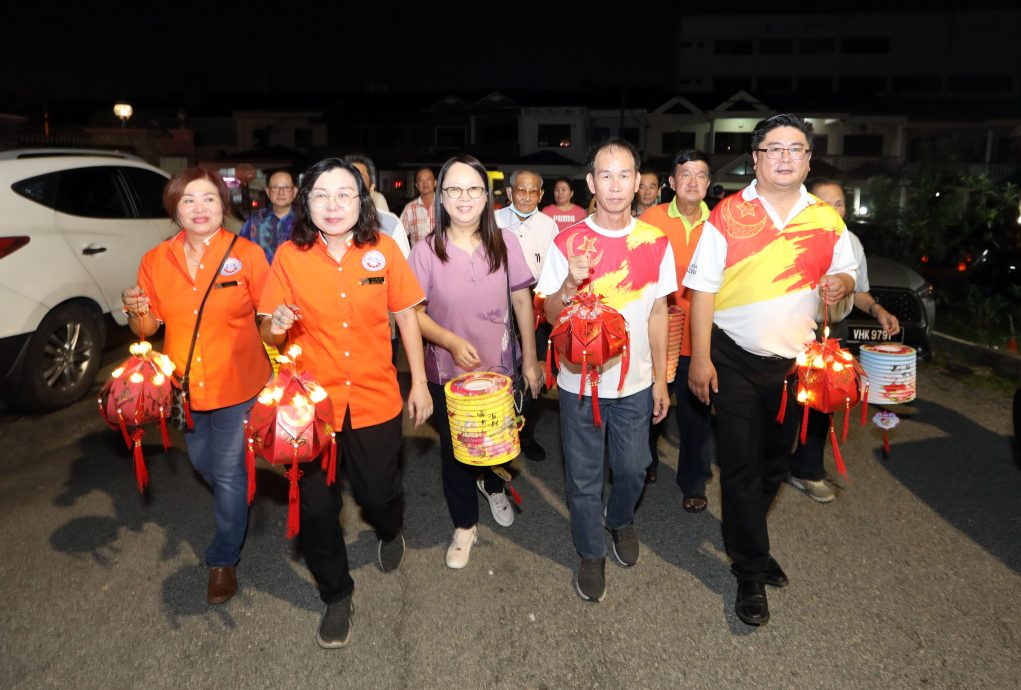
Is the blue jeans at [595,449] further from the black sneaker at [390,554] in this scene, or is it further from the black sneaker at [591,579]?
the black sneaker at [390,554]

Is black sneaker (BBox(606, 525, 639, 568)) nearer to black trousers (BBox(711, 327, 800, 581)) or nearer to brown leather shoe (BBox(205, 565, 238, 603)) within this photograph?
black trousers (BBox(711, 327, 800, 581))

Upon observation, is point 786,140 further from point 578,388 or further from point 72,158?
point 72,158

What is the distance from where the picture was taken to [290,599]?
3744 millimetres

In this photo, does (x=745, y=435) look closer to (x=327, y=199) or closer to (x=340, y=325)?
(x=340, y=325)

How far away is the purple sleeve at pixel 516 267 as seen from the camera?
3.90m

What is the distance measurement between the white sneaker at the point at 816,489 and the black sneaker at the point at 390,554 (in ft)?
9.09

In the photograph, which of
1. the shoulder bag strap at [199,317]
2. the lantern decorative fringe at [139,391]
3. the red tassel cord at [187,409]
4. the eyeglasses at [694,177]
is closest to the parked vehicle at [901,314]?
the eyeglasses at [694,177]

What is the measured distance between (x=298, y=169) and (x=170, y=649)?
109 ft

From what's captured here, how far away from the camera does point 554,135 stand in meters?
42.1

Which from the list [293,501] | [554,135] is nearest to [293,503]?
[293,501]

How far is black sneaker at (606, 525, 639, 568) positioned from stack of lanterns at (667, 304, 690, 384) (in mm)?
1064

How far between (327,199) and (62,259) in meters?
4.68

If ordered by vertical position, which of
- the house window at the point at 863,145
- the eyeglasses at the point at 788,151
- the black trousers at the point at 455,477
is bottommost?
the black trousers at the point at 455,477

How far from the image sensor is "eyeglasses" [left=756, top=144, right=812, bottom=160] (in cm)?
335
